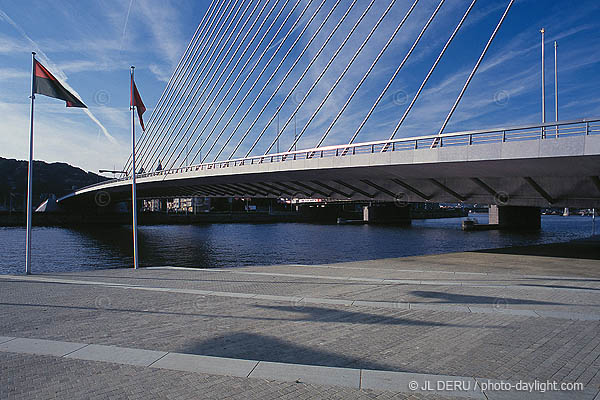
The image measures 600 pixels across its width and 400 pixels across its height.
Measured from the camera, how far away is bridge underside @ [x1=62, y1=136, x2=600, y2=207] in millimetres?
15828

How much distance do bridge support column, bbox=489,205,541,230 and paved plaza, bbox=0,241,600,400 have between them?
63.3 metres

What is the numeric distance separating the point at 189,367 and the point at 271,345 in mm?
1365

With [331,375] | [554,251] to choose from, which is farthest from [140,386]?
[554,251]

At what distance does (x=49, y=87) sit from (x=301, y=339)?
1481 centimetres

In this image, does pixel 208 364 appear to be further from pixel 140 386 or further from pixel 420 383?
pixel 420 383

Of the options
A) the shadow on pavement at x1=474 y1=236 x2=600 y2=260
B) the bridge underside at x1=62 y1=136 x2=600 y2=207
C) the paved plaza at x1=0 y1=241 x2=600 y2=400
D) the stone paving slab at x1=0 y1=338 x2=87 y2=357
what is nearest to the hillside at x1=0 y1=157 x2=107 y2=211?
→ the bridge underside at x1=62 y1=136 x2=600 y2=207

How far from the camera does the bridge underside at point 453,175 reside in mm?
15828

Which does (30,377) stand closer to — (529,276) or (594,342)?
(594,342)

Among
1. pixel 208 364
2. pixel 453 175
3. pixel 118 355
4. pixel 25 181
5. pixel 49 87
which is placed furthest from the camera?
pixel 25 181

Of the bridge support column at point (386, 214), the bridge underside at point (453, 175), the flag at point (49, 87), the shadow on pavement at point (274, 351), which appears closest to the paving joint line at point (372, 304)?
the shadow on pavement at point (274, 351)

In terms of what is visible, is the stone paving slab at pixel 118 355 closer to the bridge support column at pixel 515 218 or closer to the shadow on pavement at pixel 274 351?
the shadow on pavement at pixel 274 351

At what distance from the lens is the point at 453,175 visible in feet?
69.6

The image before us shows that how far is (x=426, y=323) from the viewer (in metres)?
7.34

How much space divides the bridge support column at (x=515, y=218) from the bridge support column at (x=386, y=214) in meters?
28.9
